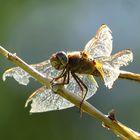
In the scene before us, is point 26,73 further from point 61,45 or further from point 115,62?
point 61,45

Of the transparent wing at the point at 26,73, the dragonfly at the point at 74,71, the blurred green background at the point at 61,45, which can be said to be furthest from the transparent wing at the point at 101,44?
the blurred green background at the point at 61,45

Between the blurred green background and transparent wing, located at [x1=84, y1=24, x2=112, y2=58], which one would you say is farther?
the blurred green background

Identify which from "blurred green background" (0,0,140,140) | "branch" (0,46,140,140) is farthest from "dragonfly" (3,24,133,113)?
"blurred green background" (0,0,140,140)

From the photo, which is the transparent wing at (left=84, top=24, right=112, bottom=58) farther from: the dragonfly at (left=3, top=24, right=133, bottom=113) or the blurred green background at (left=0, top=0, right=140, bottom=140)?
the blurred green background at (left=0, top=0, right=140, bottom=140)

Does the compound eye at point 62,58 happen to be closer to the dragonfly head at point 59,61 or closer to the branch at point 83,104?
the dragonfly head at point 59,61

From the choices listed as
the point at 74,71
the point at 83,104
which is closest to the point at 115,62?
the point at 74,71

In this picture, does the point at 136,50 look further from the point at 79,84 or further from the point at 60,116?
the point at 79,84
